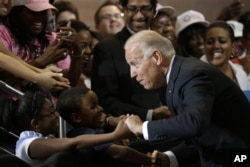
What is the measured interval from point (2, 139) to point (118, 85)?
2.64 feet

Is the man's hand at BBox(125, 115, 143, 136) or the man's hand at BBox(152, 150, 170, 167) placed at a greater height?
the man's hand at BBox(125, 115, 143, 136)

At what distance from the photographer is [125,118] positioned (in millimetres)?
3248

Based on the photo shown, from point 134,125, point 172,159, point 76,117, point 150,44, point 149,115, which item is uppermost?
point 150,44

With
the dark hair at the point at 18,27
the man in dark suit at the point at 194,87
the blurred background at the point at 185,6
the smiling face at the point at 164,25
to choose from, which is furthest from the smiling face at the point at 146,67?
the blurred background at the point at 185,6

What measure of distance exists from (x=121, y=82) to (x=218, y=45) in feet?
3.75

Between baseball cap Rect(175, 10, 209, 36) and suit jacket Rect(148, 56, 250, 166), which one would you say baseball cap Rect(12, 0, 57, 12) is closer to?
suit jacket Rect(148, 56, 250, 166)

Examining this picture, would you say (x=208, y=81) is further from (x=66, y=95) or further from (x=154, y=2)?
(x=154, y=2)

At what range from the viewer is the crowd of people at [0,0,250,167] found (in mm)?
3117

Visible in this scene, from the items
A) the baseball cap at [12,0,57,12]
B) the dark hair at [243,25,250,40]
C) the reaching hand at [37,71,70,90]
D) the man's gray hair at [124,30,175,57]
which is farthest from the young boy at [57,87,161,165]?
the dark hair at [243,25,250,40]

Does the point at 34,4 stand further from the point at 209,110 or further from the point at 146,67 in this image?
the point at 209,110

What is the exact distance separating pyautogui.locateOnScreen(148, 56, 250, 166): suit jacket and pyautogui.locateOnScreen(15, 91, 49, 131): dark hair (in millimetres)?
716

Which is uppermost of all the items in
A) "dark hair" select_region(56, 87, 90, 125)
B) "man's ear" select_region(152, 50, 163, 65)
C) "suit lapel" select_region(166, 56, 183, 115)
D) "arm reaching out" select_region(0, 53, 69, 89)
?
"man's ear" select_region(152, 50, 163, 65)

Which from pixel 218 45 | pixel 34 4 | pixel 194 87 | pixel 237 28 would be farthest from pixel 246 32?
pixel 194 87

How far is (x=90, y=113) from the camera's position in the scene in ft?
11.7
